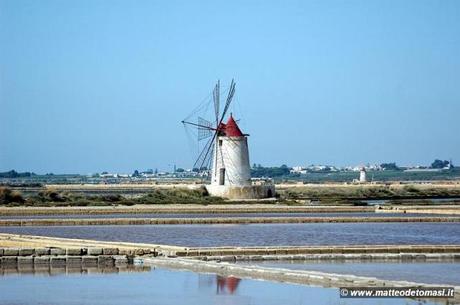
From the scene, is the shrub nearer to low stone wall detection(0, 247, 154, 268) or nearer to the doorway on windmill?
the doorway on windmill

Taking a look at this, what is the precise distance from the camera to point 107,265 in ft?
67.3

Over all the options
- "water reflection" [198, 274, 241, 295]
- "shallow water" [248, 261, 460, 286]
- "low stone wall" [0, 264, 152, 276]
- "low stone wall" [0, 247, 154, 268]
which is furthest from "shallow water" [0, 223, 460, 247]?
"water reflection" [198, 274, 241, 295]

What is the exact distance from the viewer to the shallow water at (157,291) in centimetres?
1535

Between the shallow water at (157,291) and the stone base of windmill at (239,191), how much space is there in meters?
31.8

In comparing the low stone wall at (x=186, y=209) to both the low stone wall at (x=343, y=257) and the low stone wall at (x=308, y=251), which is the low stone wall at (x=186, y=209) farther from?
the low stone wall at (x=343, y=257)

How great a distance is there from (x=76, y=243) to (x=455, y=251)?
8.02 m

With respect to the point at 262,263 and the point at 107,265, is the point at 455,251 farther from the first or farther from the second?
the point at 107,265

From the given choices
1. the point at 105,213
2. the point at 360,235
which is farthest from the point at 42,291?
the point at 105,213

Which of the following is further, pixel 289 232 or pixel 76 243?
pixel 289 232

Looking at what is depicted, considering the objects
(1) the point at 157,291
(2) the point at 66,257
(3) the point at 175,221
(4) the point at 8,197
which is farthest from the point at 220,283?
→ (4) the point at 8,197

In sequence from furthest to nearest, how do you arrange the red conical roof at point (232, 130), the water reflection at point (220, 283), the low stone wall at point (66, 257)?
the red conical roof at point (232, 130) < the low stone wall at point (66, 257) < the water reflection at point (220, 283)

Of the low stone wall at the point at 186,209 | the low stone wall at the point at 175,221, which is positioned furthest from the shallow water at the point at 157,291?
the low stone wall at the point at 186,209

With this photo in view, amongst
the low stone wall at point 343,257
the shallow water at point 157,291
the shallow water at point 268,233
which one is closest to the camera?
the shallow water at point 157,291

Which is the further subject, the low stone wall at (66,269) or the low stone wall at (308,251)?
the low stone wall at (308,251)
